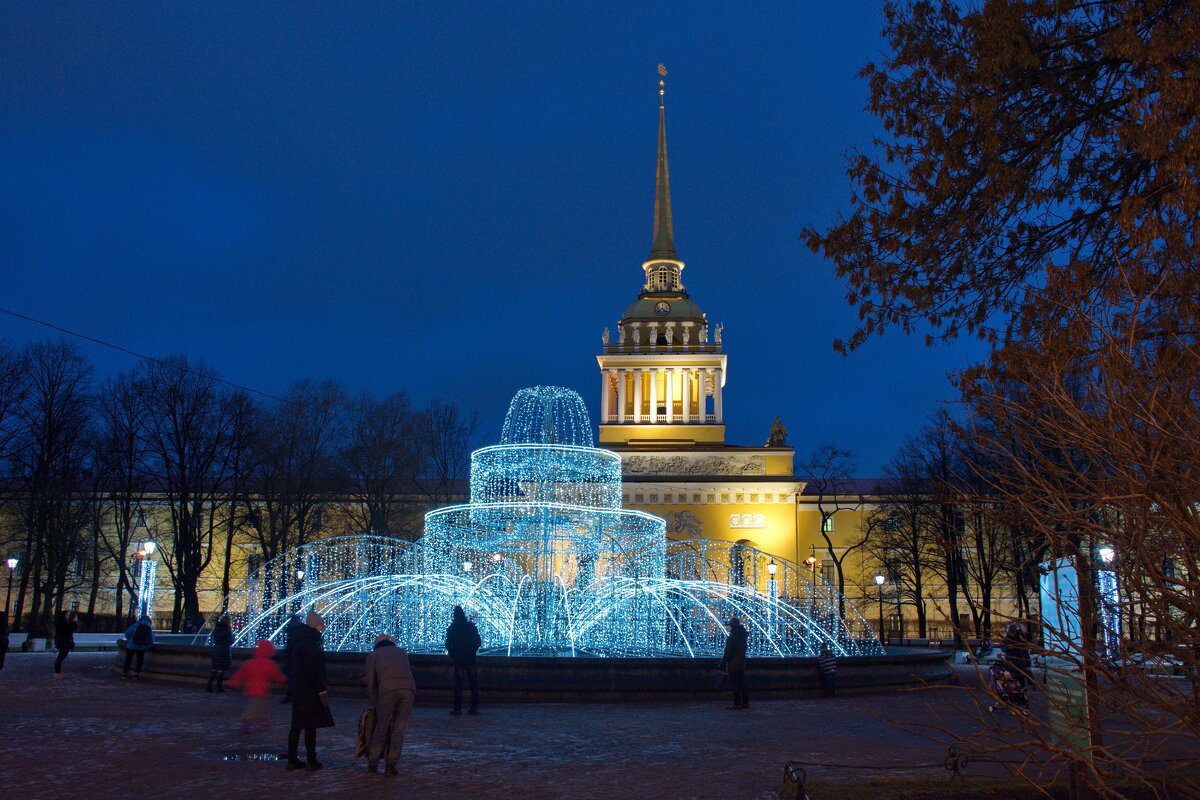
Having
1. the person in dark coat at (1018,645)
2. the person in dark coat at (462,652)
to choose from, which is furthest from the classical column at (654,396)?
the person in dark coat at (1018,645)

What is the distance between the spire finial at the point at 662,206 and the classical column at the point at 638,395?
32.2 feet

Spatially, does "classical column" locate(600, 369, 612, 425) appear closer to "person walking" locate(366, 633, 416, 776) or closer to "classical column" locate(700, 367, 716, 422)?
"classical column" locate(700, 367, 716, 422)

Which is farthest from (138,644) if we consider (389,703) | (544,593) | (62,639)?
(389,703)

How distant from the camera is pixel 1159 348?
7.14m

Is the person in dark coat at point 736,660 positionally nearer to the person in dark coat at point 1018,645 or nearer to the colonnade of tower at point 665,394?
the person in dark coat at point 1018,645

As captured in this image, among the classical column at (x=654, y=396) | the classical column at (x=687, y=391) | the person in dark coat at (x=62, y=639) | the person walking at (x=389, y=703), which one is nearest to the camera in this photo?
the person walking at (x=389, y=703)

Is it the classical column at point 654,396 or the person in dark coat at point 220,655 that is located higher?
the classical column at point 654,396

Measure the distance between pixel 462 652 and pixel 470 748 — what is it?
2.53m

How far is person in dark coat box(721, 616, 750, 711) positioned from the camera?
12.7m

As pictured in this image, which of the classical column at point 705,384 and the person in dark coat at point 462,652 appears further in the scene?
the classical column at point 705,384

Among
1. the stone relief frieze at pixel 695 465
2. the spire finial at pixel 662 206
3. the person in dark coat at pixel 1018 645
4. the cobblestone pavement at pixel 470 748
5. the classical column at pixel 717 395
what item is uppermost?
the spire finial at pixel 662 206

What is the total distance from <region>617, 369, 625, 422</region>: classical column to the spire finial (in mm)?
10085

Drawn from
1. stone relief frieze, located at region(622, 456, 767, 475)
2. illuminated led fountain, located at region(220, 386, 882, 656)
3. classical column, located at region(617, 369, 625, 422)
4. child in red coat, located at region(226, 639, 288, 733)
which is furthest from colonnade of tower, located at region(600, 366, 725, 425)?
child in red coat, located at region(226, 639, 288, 733)

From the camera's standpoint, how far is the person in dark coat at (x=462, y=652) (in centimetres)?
1194
